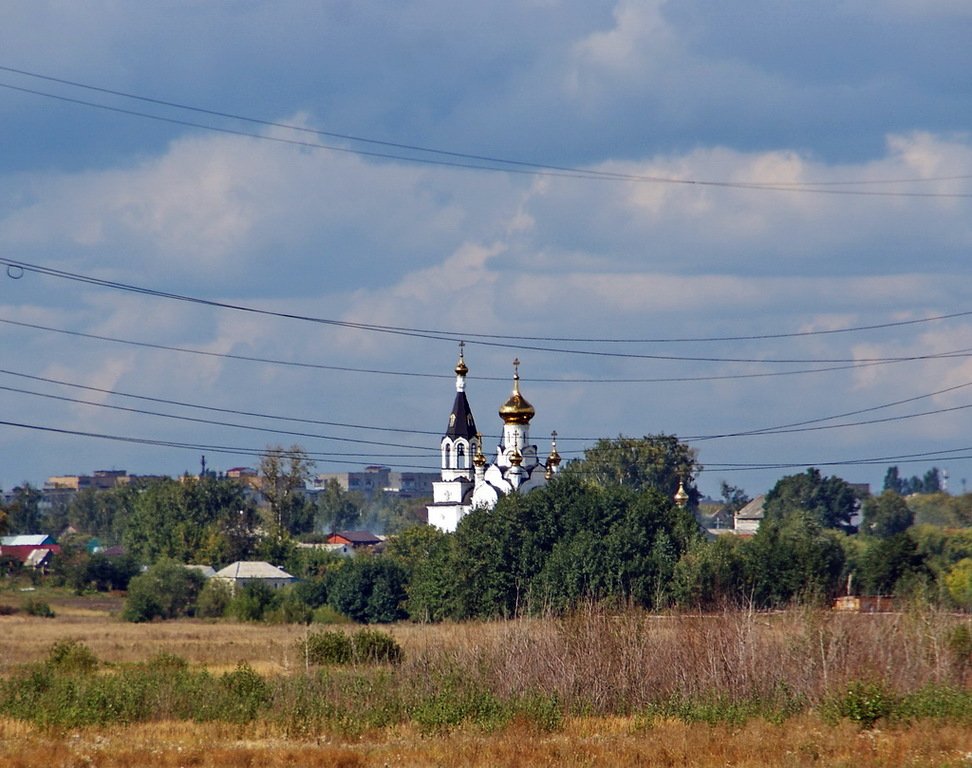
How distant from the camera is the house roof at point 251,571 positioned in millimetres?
107625

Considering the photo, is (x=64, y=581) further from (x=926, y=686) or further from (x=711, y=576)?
(x=926, y=686)

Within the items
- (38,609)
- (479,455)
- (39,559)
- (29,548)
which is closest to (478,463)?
(479,455)

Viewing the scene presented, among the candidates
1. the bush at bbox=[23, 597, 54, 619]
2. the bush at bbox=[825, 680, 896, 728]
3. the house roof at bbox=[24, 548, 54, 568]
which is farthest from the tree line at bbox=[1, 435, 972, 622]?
the house roof at bbox=[24, 548, 54, 568]

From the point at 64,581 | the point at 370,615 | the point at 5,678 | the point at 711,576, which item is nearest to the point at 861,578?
the point at 711,576

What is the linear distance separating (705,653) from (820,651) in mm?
2789

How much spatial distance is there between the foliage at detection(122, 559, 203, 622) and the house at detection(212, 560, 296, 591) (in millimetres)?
8533

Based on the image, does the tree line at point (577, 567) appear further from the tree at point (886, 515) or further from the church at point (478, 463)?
the tree at point (886, 515)

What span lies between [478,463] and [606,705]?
220 ft

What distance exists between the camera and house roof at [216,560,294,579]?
107625mm

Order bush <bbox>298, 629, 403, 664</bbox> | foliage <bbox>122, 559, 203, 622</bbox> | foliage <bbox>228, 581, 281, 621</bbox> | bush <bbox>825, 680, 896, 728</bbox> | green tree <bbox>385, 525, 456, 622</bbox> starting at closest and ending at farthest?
bush <bbox>825, 680, 896, 728</bbox>, bush <bbox>298, 629, 403, 664</bbox>, green tree <bbox>385, 525, 456, 622</bbox>, foliage <bbox>228, 581, 281, 621</bbox>, foliage <bbox>122, 559, 203, 622</bbox>

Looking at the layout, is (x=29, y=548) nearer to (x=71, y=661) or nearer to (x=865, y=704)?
(x=71, y=661)

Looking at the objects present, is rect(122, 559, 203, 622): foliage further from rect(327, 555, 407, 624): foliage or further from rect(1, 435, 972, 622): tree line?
rect(327, 555, 407, 624): foliage

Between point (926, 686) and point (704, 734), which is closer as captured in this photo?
point (704, 734)

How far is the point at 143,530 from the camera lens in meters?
133
